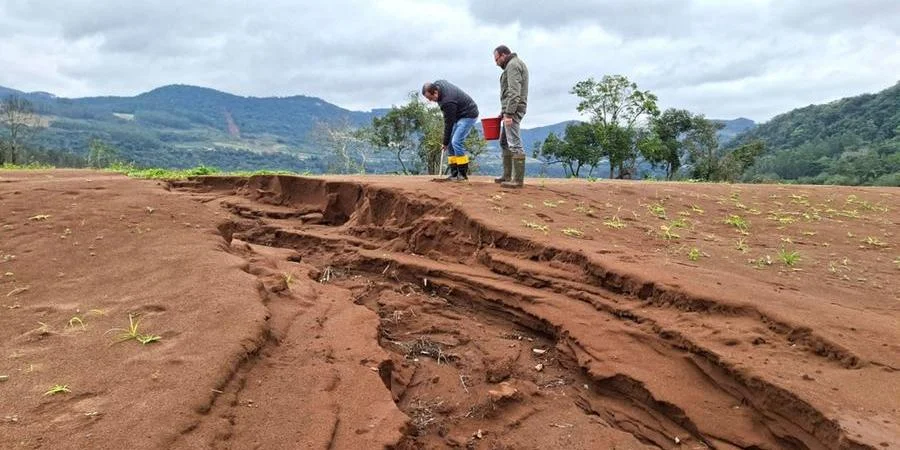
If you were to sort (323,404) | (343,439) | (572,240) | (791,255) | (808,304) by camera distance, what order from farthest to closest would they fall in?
(572,240) < (791,255) < (808,304) < (323,404) < (343,439)

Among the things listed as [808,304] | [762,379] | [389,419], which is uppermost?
[808,304]

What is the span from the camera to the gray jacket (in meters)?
7.53

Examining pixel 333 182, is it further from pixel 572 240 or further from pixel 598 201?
pixel 572 240

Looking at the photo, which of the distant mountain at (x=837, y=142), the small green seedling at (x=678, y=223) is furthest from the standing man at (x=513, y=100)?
the distant mountain at (x=837, y=142)

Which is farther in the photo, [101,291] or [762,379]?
[101,291]

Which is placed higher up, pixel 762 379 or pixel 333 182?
pixel 333 182

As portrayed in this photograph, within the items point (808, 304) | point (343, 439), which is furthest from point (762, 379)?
point (343, 439)

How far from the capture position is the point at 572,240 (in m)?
5.52

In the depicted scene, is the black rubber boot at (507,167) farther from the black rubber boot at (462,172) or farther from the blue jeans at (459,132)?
the blue jeans at (459,132)

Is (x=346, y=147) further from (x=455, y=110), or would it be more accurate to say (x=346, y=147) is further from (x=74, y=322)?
(x=74, y=322)

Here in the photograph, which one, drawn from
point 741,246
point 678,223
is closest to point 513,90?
point 678,223

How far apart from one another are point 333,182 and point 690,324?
6259 millimetres

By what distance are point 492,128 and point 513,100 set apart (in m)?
0.81

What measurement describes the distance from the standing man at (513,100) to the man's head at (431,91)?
37.5 inches
